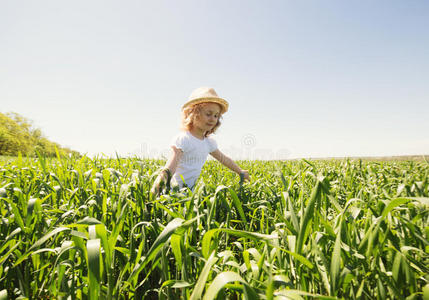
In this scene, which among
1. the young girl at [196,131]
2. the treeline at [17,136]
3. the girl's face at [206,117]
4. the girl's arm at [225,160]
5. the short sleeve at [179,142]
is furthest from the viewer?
the treeline at [17,136]

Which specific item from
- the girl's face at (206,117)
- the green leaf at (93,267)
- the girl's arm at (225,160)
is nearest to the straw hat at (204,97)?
the girl's face at (206,117)

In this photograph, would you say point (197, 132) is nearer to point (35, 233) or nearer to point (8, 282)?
point (35, 233)

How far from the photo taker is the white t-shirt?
279 centimetres

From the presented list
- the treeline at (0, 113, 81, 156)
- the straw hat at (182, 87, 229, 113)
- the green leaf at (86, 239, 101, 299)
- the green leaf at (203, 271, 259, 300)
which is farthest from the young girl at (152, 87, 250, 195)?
the treeline at (0, 113, 81, 156)

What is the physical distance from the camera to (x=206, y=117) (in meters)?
3.06

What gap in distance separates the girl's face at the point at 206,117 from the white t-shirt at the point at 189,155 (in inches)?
8.1

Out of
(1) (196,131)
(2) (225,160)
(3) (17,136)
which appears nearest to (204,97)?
(1) (196,131)

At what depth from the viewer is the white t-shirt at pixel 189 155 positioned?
2785 millimetres

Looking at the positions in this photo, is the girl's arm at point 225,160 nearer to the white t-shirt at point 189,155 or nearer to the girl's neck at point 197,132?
the white t-shirt at point 189,155

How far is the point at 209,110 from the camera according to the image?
10.2ft

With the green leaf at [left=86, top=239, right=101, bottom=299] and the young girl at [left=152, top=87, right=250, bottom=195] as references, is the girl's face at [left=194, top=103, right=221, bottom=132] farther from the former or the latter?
the green leaf at [left=86, top=239, right=101, bottom=299]

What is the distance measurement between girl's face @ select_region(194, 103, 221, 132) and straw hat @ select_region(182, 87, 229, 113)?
0.34ft

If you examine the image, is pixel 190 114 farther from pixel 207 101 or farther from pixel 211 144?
pixel 211 144

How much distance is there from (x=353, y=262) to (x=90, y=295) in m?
0.96
